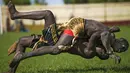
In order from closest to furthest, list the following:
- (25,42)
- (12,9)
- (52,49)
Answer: (52,49) < (12,9) < (25,42)

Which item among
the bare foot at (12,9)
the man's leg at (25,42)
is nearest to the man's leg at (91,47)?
the man's leg at (25,42)

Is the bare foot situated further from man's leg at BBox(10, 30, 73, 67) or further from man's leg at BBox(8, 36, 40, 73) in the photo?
man's leg at BBox(10, 30, 73, 67)

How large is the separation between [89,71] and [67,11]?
162 feet

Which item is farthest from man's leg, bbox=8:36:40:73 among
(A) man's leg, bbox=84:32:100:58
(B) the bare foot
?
(A) man's leg, bbox=84:32:100:58

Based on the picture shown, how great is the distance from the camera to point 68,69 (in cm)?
1037

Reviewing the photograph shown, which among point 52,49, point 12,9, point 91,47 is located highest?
point 12,9

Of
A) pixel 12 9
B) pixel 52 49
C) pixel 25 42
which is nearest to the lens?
pixel 52 49

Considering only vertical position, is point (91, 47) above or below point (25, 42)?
below

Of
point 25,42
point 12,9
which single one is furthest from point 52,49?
point 12,9

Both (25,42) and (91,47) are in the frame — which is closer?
(91,47)

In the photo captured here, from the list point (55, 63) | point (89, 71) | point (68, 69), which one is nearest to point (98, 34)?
point (89, 71)

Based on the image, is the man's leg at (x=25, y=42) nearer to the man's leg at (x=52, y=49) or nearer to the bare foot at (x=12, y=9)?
the man's leg at (x=52, y=49)

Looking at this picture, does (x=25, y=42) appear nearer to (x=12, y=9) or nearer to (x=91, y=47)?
(x=12, y=9)

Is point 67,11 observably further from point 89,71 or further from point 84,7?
point 89,71
